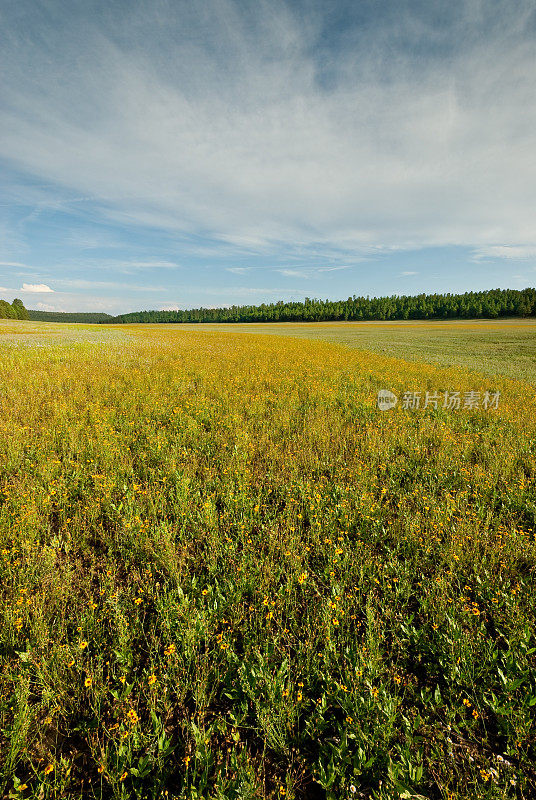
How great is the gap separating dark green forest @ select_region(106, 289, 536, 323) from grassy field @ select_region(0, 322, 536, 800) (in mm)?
113782

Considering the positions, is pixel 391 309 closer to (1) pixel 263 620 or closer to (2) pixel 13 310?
(1) pixel 263 620

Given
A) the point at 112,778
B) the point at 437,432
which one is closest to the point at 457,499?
the point at 437,432

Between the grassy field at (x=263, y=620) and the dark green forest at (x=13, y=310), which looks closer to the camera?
the grassy field at (x=263, y=620)

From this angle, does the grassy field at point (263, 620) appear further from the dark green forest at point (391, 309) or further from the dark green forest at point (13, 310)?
the dark green forest at point (13, 310)

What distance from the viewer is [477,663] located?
248 centimetres

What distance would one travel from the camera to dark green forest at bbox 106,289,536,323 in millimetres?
95688

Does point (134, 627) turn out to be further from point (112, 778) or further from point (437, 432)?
point (437, 432)

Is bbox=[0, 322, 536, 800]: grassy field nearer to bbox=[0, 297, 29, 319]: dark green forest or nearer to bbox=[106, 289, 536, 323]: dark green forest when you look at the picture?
bbox=[106, 289, 536, 323]: dark green forest

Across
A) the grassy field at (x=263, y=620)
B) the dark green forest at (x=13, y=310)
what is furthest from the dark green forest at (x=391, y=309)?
the grassy field at (x=263, y=620)

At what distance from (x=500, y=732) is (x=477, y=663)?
50 cm

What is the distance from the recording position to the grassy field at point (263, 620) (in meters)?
1.87

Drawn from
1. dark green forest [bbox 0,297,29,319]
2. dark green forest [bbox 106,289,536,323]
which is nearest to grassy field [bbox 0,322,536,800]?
dark green forest [bbox 106,289,536,323]

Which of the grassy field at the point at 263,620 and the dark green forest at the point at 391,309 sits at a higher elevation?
the dark green forest at the point at 391,309

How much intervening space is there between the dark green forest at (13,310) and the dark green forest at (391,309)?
62.7 m
